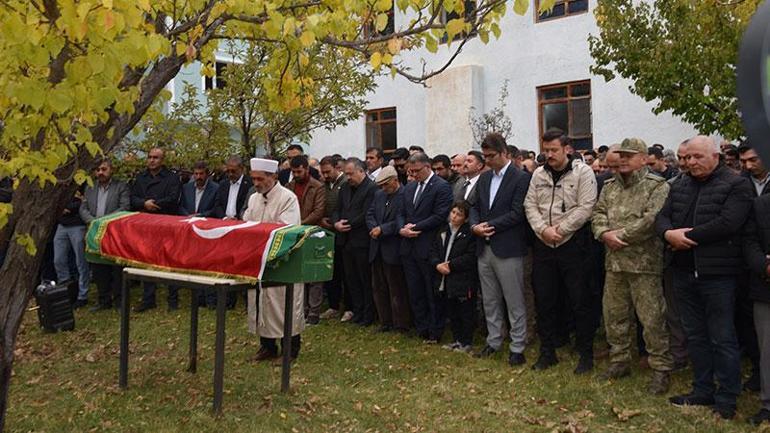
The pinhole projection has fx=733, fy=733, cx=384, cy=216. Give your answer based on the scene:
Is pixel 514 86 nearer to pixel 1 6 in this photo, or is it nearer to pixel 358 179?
pixel 358 179

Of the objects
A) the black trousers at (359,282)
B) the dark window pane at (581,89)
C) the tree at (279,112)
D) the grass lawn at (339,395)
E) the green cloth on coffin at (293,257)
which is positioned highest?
the dark window pane at (581,89)

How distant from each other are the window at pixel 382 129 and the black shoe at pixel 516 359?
14328 mm

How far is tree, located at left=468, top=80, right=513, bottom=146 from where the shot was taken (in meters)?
18.1

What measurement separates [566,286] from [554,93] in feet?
39.0

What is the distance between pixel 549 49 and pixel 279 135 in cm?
790

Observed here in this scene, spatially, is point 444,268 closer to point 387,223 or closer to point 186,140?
point 387,223

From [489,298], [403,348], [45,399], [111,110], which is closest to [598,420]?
[489,298]

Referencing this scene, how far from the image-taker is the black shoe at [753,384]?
19.5ft

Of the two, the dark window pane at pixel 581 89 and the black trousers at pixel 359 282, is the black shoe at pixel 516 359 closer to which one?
the black trousers at pixel 359 282

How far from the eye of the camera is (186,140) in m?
11.8

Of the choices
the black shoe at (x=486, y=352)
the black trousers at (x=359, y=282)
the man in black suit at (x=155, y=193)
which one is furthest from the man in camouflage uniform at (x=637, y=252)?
the man in black suit at (x=155, y=193)

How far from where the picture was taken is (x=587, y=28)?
54.9 feet

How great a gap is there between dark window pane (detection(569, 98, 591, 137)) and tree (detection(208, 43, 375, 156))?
6150 millimetres

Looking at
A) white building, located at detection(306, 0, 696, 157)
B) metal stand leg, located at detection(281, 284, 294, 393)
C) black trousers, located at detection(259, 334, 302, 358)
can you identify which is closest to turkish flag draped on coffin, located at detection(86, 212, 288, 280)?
metal stand leg, located at detection(281, 284, 294, 393)
